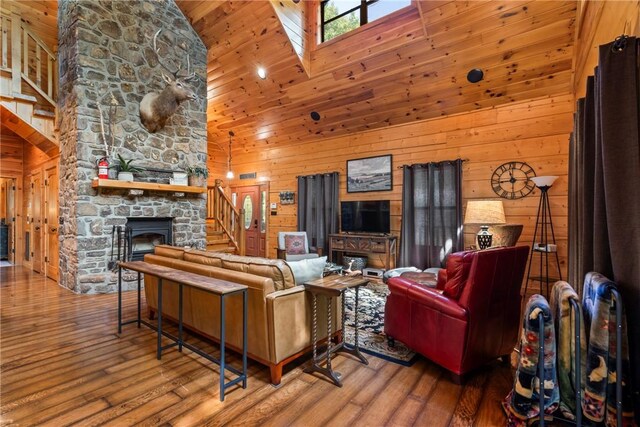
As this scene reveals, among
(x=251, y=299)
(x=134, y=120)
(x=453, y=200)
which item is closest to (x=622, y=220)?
(x=251, y=299)

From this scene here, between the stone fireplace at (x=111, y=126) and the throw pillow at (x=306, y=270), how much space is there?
12.3 feet

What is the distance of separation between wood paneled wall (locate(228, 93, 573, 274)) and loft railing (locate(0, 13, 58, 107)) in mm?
4909

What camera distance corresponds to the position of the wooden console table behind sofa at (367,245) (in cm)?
561

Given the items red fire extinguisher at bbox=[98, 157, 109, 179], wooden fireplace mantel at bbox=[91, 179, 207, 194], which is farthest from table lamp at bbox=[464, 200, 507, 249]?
red fire extinguisher at bbox=[98, 157, 109, 179]

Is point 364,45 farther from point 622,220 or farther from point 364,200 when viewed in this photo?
point 622,220

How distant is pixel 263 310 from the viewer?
228cm

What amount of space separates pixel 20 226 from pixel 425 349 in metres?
9.02

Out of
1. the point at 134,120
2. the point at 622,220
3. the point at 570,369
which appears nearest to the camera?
the point at 622,220

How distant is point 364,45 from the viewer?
4.81 meters

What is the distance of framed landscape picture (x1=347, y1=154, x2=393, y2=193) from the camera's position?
6.04m

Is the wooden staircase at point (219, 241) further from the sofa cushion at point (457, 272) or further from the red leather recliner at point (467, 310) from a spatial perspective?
the sofa cushion at point (457, 272)

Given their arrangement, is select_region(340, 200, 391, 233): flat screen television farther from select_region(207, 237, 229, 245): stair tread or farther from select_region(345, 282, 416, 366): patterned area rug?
select_region(207, 237, 229, 245): stair tread

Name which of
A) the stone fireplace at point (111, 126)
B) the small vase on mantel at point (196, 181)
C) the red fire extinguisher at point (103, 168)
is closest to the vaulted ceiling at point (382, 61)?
the stone fireplace at point (111, 126)

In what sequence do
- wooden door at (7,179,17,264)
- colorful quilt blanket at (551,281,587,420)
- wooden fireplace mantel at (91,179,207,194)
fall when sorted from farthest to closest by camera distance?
wooden door at (7,179,17,264), wooden fireplace mantel at (91,179,207,194), colorful quilt blanket at (551,281,587,420)
